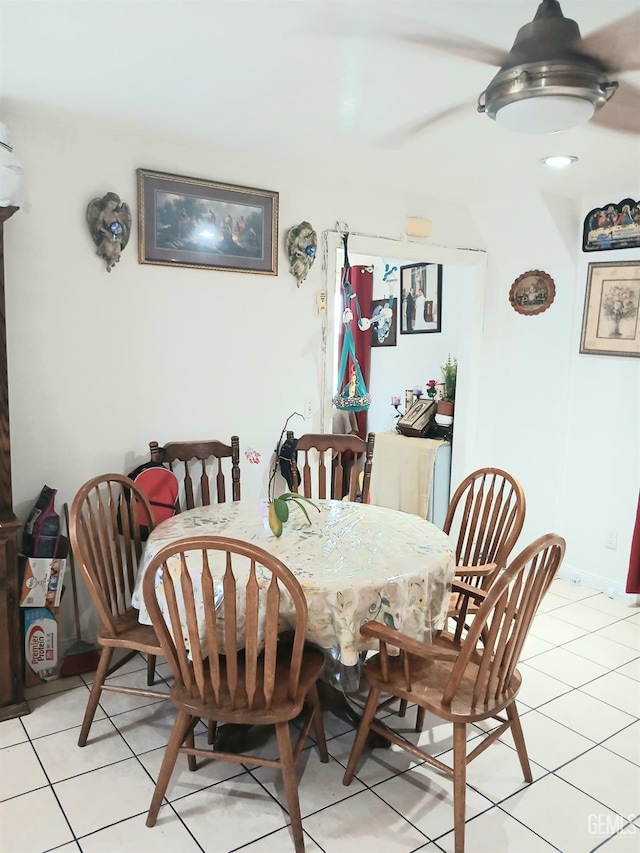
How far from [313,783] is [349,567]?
2.45 feet

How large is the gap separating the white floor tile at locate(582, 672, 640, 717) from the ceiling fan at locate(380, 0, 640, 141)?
2295 millimetres

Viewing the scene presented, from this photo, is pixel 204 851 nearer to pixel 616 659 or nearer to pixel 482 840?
pixel 482 840

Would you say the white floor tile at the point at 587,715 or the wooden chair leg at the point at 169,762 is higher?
the wooden chair leg at the point at 169,762

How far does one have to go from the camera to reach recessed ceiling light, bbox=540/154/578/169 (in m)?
2.93

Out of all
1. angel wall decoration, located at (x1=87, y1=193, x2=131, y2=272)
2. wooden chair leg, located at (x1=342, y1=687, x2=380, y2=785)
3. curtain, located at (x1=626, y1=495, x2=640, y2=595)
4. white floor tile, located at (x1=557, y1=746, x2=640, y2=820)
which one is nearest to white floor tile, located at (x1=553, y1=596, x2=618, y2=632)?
curtain, located at (x1=626, y1=495, x2=640, y2=595)

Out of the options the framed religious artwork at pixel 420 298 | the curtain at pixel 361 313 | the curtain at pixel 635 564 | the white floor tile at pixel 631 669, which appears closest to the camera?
the white floor tile at pixel 631 669

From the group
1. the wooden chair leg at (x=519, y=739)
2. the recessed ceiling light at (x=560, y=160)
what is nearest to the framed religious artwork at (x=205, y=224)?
the recessed ceiling light at (x=560, y=160)

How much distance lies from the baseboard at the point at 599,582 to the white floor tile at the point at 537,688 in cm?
114

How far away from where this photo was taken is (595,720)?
2.51 metres

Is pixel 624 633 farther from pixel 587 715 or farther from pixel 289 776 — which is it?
pixel 289 776

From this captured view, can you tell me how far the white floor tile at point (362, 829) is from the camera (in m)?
1.81

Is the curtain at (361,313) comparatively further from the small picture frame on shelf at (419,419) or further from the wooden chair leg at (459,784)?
the wooden chair leg at (459,784)

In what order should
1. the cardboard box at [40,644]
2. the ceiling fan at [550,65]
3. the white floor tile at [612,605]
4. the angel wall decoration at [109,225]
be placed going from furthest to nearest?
the white floor tile at [612,605], the angel wall decoration at [109,225], the cardboard box at [40,644], the ceiling fan at [550,65]

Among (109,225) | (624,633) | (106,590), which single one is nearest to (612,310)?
(624,633)
